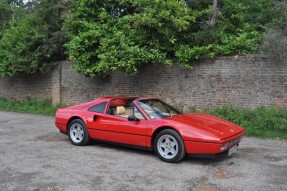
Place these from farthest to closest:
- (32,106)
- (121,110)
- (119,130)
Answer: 1. (32,106)
2. (121,110)
3. (119,130)

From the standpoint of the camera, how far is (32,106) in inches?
658

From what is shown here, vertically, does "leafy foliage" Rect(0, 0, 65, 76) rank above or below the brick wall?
above

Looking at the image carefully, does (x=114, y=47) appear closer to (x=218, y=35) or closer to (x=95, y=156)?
(x=218, y=35)

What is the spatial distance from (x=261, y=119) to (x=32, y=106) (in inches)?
439

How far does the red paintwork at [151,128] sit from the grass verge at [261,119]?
271 cm

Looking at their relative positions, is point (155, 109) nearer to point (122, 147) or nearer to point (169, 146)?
point (169, 146)

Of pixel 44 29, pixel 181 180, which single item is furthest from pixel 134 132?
pixel 44 29

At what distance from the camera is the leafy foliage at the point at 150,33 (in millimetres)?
11859

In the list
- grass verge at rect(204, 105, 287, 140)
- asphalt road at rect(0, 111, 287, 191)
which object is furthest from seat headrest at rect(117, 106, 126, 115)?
grass verge at rect(204, 105, 287, 140)

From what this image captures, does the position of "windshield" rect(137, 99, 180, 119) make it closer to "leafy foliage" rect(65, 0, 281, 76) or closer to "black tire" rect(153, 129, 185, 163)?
"black tire" rect(153, 129, 185, 163)

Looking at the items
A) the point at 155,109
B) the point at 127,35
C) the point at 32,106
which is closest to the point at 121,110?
the point at 155,109

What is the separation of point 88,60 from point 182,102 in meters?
4.19

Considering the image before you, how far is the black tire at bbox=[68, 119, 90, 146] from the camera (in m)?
7.95

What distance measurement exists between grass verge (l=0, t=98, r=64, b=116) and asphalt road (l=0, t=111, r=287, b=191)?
7.20 meters
